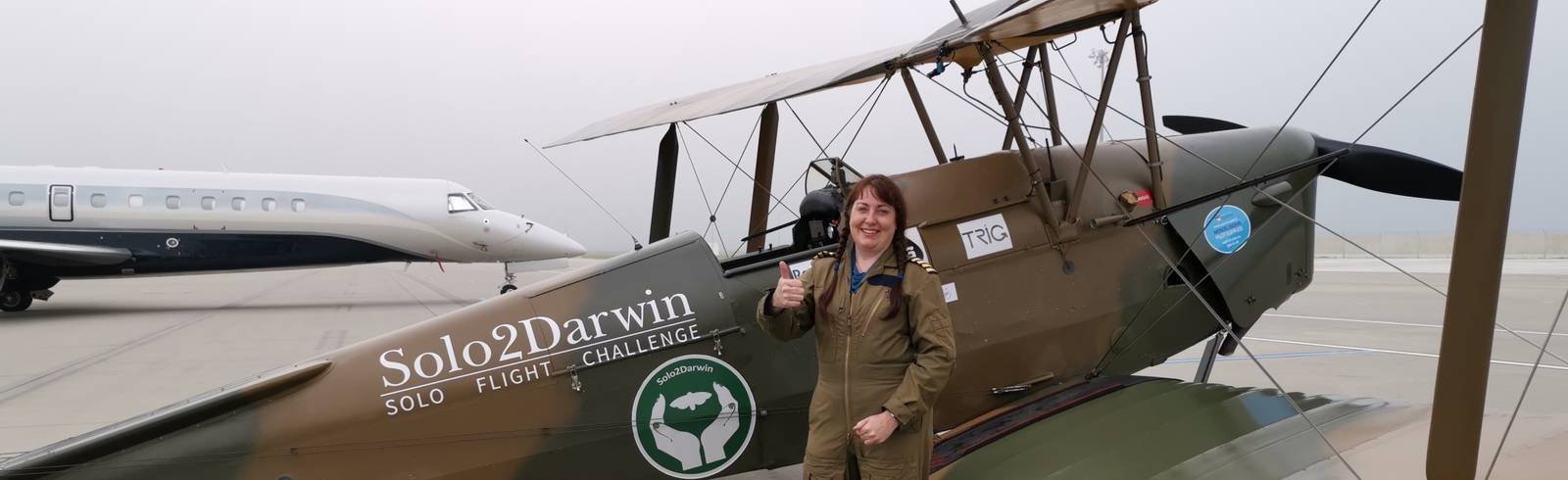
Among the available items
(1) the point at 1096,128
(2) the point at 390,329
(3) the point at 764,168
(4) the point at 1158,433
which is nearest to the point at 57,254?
(2) the point at 390,329

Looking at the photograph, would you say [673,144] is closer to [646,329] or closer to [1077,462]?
[646,329]

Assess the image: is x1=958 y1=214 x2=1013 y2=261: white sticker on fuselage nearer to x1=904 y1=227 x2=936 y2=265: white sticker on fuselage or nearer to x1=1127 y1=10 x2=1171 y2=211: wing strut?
x1=904 y1=227 x2=936 y2=265: white sticker on fuselage

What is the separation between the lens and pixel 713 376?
3719mm

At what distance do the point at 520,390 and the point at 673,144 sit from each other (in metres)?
3.53

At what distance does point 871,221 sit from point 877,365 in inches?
16.3

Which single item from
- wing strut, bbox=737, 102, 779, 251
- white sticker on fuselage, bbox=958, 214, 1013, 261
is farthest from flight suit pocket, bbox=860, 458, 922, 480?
wing strut, bbox=737, 102, 779, 251

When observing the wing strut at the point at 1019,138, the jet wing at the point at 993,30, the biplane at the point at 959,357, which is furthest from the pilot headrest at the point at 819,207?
the wing strut at the point at 1019,138

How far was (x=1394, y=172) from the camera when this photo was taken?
5.37 metres

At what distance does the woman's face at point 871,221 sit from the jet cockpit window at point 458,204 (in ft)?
57.2

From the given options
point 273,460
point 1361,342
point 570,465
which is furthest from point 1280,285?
point 1361,342

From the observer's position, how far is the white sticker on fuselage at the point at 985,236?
4.29 meters

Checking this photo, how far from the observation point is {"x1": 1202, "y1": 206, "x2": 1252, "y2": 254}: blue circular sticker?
189 inches

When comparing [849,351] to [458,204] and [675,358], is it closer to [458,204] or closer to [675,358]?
[675,358]

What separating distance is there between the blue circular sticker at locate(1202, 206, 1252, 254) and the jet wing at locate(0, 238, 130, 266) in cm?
1857
